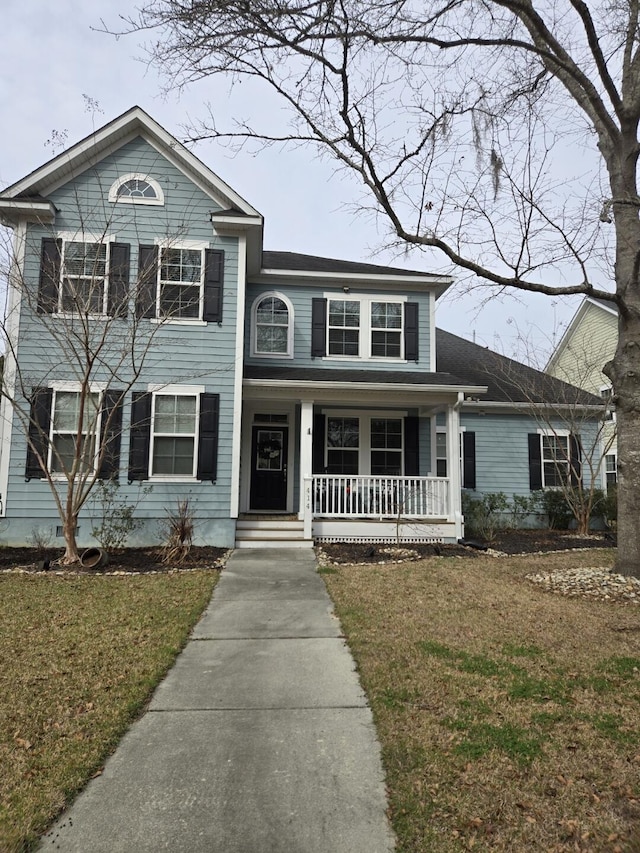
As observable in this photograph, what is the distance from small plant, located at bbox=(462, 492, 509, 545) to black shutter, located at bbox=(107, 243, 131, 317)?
340 inches

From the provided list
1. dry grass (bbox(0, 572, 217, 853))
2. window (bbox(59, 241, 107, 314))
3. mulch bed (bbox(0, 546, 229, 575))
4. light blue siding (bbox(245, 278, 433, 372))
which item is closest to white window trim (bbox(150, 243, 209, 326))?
window (bbox(59, 241, 107, 314))

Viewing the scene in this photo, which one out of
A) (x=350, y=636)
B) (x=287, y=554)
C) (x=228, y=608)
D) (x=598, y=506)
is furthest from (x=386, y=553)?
(x=598, y=506)

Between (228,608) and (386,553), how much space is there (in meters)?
4.24

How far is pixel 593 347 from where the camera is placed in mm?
20438

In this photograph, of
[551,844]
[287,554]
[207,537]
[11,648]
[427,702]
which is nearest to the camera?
[551,844]

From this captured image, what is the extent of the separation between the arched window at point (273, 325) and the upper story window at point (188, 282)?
1830mm

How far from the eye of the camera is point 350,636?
16.8 feet

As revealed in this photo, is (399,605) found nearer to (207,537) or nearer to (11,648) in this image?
(11,648)

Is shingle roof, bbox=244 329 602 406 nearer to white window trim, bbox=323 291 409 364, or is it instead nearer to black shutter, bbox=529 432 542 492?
white window trim, bbox=323 291 409 364

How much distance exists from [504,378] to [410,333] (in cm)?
417

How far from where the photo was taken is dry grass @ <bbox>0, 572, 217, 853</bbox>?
274 centimetres

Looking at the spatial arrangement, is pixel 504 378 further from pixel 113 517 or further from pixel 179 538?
pixel 113 517

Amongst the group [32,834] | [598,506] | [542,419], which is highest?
[542,419]

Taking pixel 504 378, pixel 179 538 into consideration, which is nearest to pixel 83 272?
pixel 179 538
